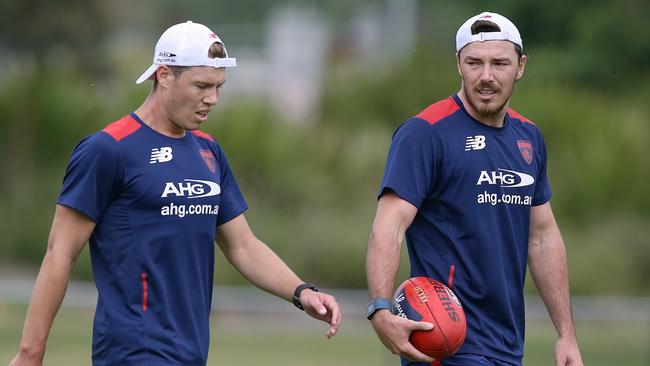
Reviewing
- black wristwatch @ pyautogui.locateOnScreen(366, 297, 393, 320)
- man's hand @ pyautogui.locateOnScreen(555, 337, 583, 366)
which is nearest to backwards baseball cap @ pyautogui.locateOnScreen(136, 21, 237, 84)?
black wristwatch @ pyautogui.locateOnScreen(366, 297, 393, 320)

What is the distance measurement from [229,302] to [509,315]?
11823 millimetres

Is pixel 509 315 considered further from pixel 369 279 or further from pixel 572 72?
pixel 572 72

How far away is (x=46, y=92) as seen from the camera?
23.5 metres

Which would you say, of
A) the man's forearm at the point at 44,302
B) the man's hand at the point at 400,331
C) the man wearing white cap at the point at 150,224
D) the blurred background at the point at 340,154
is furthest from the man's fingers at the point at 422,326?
the blurred background at the point at 340,154

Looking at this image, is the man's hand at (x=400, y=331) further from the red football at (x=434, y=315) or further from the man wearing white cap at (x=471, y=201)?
the man wearing white cap at (x=471, y=201)

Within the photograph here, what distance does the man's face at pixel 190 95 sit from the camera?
591 centimetres

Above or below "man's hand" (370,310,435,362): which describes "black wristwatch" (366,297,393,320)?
above

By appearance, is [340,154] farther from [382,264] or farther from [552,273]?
[382,264]

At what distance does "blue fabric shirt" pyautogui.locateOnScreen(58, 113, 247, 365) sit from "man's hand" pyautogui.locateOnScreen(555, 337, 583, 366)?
6.06 ft

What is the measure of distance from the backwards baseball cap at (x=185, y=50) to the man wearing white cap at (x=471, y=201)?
3.36 feet

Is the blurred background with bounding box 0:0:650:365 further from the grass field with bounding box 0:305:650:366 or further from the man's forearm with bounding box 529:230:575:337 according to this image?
the man's forearm with bounding box 529:230:575:337

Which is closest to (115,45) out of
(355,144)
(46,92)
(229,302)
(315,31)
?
(46,92)

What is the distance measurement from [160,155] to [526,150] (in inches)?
73.0

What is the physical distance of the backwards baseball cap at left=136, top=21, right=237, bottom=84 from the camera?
5.93m
